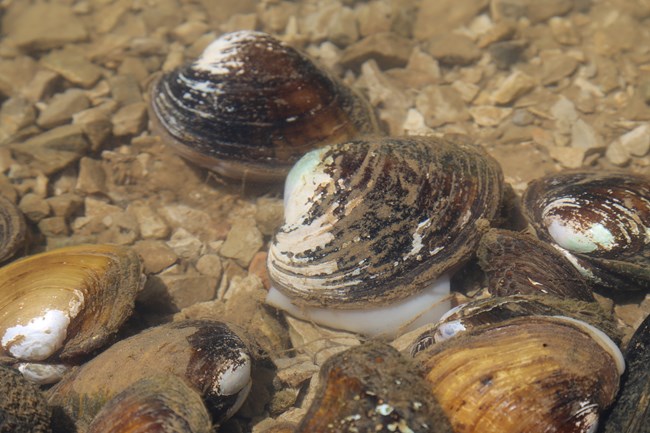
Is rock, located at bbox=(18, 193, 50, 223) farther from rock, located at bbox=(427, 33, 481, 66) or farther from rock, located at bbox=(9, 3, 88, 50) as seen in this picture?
rock, located at bbox=(427, 33, 481, 66)

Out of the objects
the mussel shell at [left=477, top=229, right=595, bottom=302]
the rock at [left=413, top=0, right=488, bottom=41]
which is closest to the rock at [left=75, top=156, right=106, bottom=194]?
the mussel shell at [left=477, top=229, right=595, bottom=302]

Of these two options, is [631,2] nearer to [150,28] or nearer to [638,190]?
[638,190]

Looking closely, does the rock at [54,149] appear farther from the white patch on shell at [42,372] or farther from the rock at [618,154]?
the rock at [618,154]

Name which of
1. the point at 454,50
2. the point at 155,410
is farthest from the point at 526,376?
the point at 454,50

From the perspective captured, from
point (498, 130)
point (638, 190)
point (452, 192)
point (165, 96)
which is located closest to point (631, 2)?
point (498, 130)

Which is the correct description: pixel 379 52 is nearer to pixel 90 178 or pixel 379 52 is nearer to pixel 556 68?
pixel 556 68

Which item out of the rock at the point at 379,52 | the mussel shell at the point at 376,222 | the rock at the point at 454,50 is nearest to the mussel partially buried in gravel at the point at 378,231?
the mussel shell at the point at 376,222
